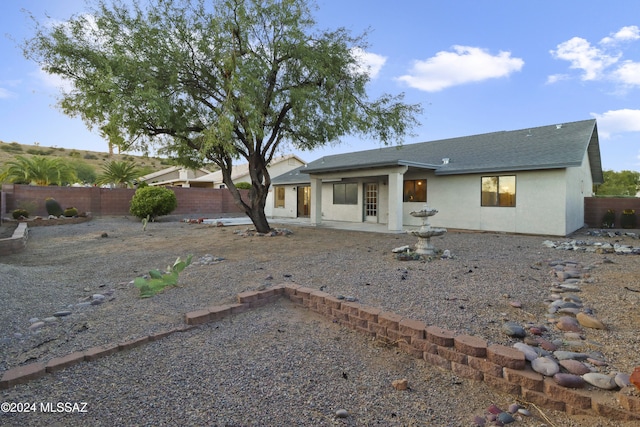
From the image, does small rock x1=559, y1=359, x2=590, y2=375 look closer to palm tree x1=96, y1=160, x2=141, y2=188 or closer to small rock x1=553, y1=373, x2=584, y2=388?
small rock x1=553, y1=373, x2=584, y2=388

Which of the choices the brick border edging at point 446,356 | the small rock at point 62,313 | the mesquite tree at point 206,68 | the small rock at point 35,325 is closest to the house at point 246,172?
the mesquite tree at point 206,68

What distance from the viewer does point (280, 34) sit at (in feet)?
28.6

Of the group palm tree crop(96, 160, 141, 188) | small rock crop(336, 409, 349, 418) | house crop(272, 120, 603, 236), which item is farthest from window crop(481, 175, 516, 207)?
palm tree crop(96, 160, 141, 188)

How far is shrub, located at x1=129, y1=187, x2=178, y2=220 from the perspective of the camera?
16000 millimetres

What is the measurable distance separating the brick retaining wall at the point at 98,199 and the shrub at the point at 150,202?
3737 mm

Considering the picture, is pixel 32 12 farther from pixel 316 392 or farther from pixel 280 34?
pixel 316 392

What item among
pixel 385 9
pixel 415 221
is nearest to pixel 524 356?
pixel 385 9

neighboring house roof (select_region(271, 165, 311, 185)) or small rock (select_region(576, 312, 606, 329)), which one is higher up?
neighboring house roof (select_region(271, 165, 311, 185))

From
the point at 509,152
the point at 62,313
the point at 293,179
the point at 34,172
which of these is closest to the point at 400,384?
the point at 62,313

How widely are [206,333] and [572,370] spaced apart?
309 centimetres

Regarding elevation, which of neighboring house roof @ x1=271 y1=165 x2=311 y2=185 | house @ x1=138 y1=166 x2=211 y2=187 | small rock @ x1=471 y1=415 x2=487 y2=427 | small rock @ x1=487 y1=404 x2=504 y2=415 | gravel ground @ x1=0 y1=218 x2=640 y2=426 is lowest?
small rock @ x1=471 y1=415 x2=487 y2=427

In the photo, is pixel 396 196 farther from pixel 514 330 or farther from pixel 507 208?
pixel 514 330

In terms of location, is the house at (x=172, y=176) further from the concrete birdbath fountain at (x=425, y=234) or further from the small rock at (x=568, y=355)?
the small rock at (x=568, y=355)

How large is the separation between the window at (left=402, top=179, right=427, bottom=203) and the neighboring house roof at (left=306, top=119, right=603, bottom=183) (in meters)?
0.89
